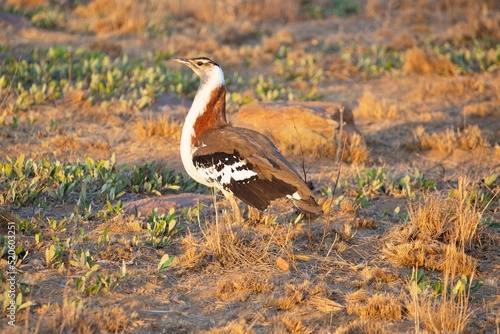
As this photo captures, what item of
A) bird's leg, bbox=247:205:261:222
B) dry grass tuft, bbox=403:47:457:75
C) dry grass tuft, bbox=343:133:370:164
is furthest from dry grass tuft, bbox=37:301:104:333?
dry grass tuft, bbox=403:47:457:75

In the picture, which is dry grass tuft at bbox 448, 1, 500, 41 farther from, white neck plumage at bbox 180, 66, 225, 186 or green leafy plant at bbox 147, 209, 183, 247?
green leafy plant at bbox 147, 209, 183, 247

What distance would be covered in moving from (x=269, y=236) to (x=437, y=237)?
4.29ft

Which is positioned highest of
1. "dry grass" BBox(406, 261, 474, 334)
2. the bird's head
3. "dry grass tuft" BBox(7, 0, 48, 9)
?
the bird's head

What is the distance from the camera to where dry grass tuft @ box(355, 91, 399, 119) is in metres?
9.36

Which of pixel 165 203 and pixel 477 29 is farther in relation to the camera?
pixel 477 29

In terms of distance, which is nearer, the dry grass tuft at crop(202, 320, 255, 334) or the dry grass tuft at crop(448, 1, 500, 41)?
the dry grass tuft at crop(202, 320, 255, 334)

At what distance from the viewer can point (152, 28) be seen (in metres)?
13.1

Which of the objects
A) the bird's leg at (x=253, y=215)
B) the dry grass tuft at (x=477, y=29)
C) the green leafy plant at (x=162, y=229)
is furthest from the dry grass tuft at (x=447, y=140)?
the dry grass tuft at (x=477, y=29)

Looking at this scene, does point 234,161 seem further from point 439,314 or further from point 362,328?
point 439,314

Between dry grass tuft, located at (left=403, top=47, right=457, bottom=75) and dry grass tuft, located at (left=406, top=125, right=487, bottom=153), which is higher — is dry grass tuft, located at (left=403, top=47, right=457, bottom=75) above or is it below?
above

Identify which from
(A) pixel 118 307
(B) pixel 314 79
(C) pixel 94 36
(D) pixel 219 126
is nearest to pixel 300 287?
(A) pixel 118 307

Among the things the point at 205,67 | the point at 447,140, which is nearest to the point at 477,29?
the point at 447,140

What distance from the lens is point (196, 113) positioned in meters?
5.74

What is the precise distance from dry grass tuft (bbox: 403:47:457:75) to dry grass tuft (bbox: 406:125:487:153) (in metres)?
3.12
